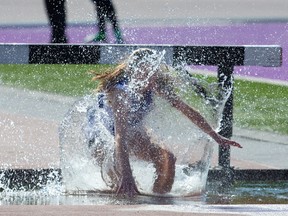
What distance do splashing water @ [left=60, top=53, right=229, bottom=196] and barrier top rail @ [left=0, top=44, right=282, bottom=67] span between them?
86cm

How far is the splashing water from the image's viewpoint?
8859mm

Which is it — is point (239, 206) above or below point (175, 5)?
below

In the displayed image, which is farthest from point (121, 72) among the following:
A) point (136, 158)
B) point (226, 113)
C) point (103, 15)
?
point (103, 15)

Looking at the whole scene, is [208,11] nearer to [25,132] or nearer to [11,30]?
[11,30]

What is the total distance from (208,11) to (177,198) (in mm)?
15464

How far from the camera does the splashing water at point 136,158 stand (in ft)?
29.1

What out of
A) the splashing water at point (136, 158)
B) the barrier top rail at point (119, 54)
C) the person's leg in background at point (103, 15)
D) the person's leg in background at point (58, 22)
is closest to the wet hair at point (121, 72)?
the splashing water at point (136, 158)

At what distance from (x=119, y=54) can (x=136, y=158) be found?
56.1 inches

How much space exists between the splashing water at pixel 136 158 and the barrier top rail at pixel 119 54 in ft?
2.81

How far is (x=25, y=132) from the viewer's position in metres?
11.7

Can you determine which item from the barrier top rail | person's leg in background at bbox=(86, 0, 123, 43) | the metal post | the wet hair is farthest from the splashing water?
person's leg in background at bbox=(86, 0, 123, 43)

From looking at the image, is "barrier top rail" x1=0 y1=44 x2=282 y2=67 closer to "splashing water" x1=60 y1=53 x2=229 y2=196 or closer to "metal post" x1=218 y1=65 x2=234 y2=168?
"metal post" x1=218 y1=65 x2=234 y2=168

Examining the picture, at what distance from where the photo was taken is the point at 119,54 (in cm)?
1004

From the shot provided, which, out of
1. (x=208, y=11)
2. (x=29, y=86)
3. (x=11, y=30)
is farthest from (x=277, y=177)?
(x=208, y=11)
